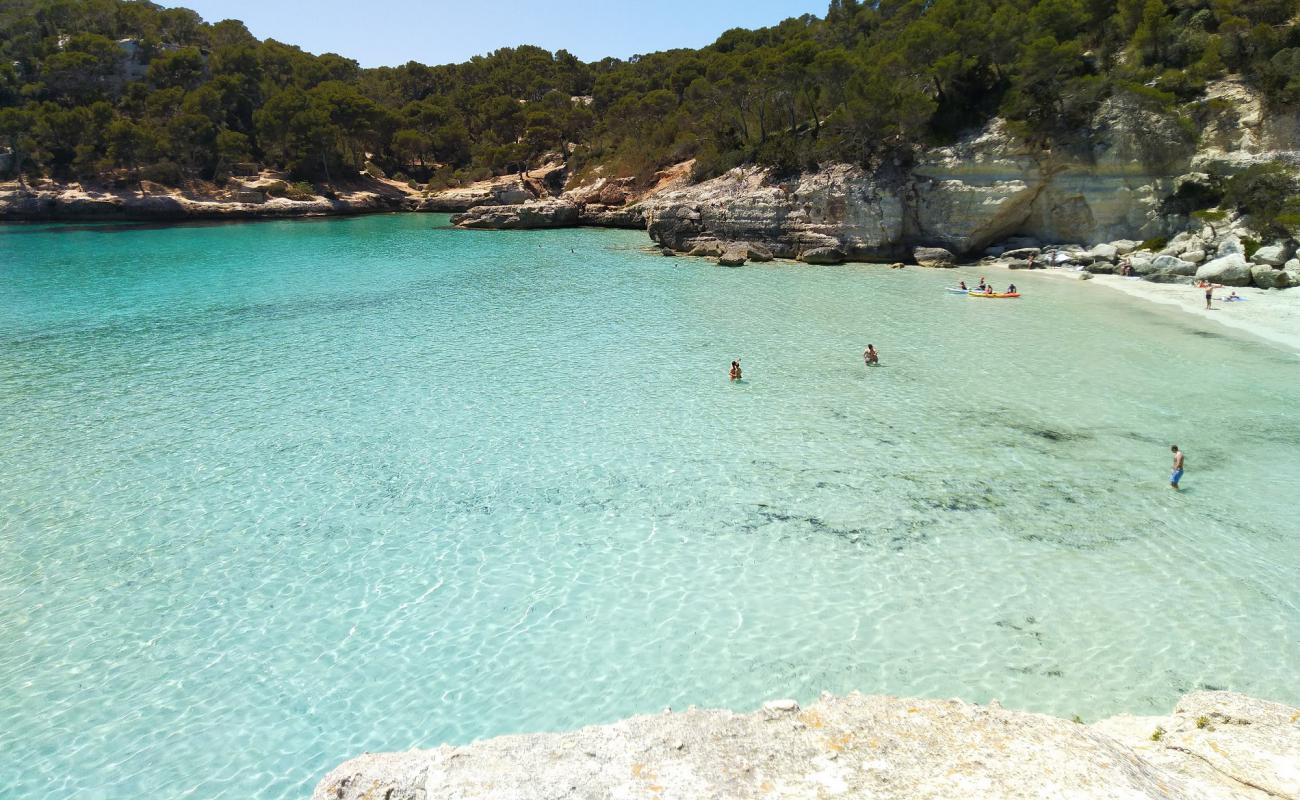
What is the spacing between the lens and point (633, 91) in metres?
69.9

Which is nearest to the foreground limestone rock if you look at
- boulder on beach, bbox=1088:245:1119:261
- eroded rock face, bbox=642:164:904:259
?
boulder on beach, bbox=1088:245:1119:261

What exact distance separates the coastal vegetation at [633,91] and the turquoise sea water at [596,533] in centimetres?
1653

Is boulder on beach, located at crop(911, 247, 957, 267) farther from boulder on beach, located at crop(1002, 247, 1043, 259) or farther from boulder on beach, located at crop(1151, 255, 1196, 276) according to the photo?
boulder on beach, located at crop(1151, 255, 1196, 276)

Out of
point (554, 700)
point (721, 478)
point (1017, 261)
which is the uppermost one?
point (1017, 261)

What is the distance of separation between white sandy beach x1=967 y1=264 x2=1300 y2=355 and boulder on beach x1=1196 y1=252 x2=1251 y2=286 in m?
0.33

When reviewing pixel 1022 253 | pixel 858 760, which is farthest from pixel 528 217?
pixel 858 760

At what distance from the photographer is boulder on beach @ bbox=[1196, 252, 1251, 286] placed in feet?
81.1

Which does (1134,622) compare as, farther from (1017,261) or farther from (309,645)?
(1017,261)

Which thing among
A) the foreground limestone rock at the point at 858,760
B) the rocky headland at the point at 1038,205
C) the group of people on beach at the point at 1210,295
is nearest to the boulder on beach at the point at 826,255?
the rocky headland at the point at 1038,205

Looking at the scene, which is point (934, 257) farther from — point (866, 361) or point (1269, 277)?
point (866, 361)

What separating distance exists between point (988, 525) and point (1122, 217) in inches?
1034

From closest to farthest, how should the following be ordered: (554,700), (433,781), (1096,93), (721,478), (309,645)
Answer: (433,781) → (554,700) → (309,645) → (721,478) → (1096,93)

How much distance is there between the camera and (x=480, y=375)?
17.0 metres

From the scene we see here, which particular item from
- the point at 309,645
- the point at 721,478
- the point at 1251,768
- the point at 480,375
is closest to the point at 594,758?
the point at 1251,768
